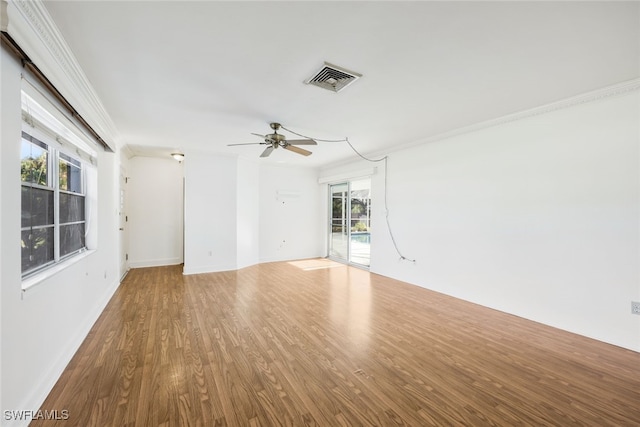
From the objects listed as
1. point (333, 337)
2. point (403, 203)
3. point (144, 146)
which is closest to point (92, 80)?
point (144, 146)

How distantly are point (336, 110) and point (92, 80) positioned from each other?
2485 mm

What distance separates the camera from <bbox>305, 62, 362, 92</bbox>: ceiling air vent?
90.8 inches

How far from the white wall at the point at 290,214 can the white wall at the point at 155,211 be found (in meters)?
2.00

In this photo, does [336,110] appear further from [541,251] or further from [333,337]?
[541,251]

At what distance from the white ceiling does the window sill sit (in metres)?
1.75

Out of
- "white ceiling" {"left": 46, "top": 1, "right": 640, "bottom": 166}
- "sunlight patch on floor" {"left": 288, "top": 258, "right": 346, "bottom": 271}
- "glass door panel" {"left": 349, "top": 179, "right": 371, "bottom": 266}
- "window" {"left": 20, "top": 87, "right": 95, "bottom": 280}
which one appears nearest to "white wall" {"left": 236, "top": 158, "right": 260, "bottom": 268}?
"sunlight patch on floor" {"left": 288, "top": 258, "right": 346, "bottom": 271}

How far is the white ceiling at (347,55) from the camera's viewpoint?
1.69 m

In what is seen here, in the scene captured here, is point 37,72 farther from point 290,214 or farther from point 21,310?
point 290,214

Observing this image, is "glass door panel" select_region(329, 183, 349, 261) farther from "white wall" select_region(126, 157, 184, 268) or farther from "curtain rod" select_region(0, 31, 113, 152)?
"curtain rod" select_region(0, 31, 113, 152)

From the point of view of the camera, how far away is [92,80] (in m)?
2.54

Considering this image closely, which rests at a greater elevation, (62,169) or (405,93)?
(405,93)

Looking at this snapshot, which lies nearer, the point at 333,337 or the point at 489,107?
the point at 333,337

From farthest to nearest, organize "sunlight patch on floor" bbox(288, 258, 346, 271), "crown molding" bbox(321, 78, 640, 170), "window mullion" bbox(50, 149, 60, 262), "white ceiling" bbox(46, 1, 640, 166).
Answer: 1. "sunlight patch on floor" bbox(288, 258, 346, 271)
2. "crown molding" bbox(321, 78, 640, 170)
3. "window mullion" bbox(50, 149, 60, 262)
4. "white ceiling" bbox(46, 1, 640, 166)

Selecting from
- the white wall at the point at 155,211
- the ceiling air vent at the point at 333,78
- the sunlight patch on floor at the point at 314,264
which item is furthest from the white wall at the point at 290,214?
Result: the ceiling air vent at the point at 333,78
